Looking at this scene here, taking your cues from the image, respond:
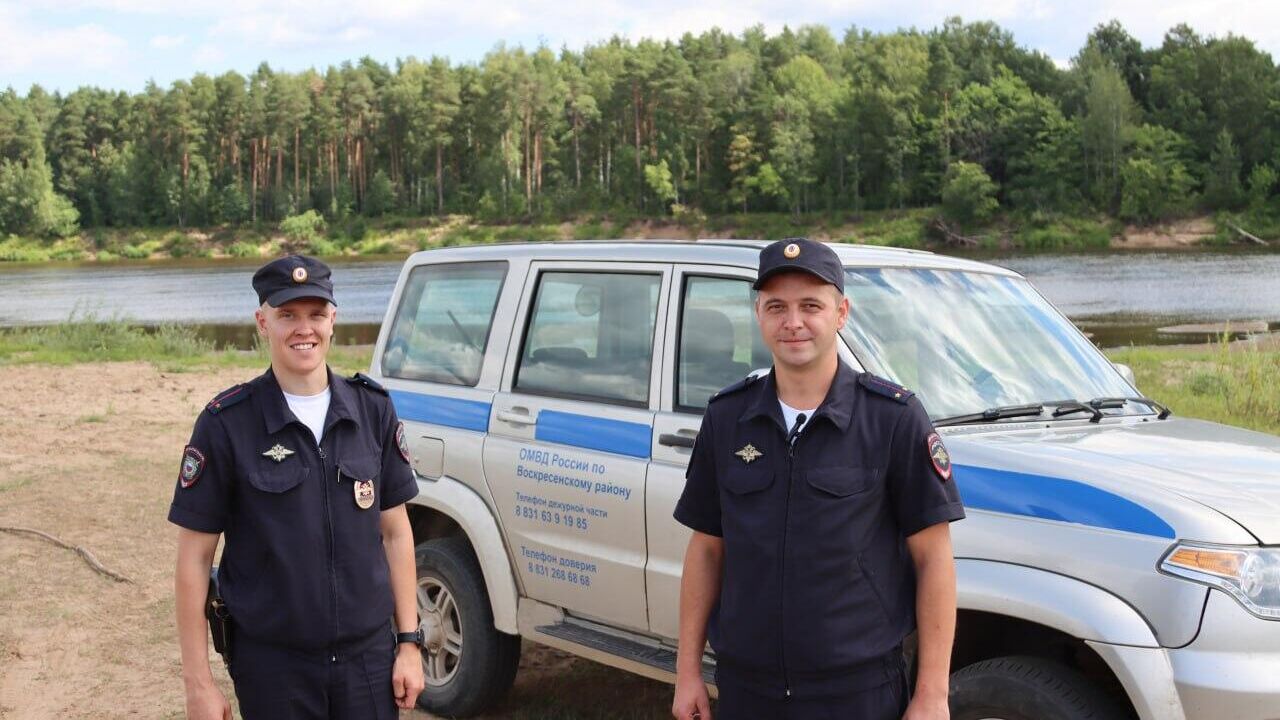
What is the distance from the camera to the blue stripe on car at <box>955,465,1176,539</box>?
10.9 ft

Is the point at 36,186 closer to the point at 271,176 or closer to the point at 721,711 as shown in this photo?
the point at 271,176

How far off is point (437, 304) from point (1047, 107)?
96180 mm

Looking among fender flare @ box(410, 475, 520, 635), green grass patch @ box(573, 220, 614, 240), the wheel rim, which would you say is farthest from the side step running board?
green grass patch @ box(573, 220, 614, 240)

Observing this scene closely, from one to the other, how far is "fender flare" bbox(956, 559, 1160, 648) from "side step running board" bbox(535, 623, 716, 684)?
1049mm

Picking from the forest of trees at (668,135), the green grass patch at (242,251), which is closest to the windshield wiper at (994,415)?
the forest of trees at (668,135)

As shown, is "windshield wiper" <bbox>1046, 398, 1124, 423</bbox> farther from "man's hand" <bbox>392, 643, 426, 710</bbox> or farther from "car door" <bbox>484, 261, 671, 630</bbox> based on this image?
"man's hand" <bbox>392, 643, 426, 710</bbox>

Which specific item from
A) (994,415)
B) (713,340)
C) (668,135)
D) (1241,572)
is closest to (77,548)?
(713,340)

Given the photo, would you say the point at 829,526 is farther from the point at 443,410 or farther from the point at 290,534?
the point at 443,410

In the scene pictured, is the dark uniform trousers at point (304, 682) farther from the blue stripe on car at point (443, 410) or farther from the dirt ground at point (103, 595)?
the dirt ground at point (103, 595)

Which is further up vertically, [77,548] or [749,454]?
[749,454]

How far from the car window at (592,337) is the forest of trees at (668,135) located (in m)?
80.3

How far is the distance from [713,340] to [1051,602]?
5.47ft

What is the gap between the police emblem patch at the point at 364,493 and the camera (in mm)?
3125

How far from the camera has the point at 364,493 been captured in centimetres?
314
